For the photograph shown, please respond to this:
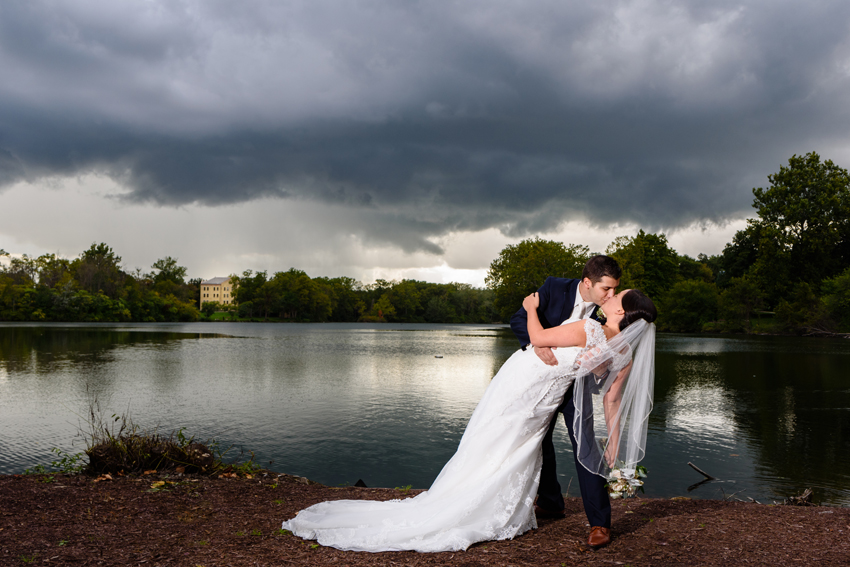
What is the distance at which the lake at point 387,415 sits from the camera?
362 inches

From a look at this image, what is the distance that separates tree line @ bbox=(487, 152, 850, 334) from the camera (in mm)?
52938

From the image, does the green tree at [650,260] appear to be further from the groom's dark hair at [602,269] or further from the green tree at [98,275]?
the green tree at [98,275]

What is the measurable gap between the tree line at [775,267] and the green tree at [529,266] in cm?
12

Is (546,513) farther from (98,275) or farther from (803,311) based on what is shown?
(98,275)

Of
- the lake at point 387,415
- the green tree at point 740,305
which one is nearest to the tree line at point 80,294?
the lake at point 387,415

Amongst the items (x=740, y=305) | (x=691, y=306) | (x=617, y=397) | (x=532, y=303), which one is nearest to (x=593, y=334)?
(x=532, y=303)

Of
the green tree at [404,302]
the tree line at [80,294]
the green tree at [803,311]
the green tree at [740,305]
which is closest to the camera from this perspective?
the green tree at [803,311]

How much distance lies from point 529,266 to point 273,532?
64.0m

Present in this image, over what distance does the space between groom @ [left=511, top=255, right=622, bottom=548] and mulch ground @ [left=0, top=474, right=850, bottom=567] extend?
18cm

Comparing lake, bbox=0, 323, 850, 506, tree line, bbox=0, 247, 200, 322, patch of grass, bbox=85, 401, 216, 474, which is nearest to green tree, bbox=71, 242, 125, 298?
tree line, bbox=0, 247, 200, 322

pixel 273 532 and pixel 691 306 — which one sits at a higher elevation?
pixel 691 306

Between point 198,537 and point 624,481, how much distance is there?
344 cm

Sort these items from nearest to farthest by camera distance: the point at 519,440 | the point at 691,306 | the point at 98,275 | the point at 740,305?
the point at 519,440 < the point at 740,305 < the point at 691,306 < the point at 98,275

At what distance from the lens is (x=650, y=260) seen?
73812mm
